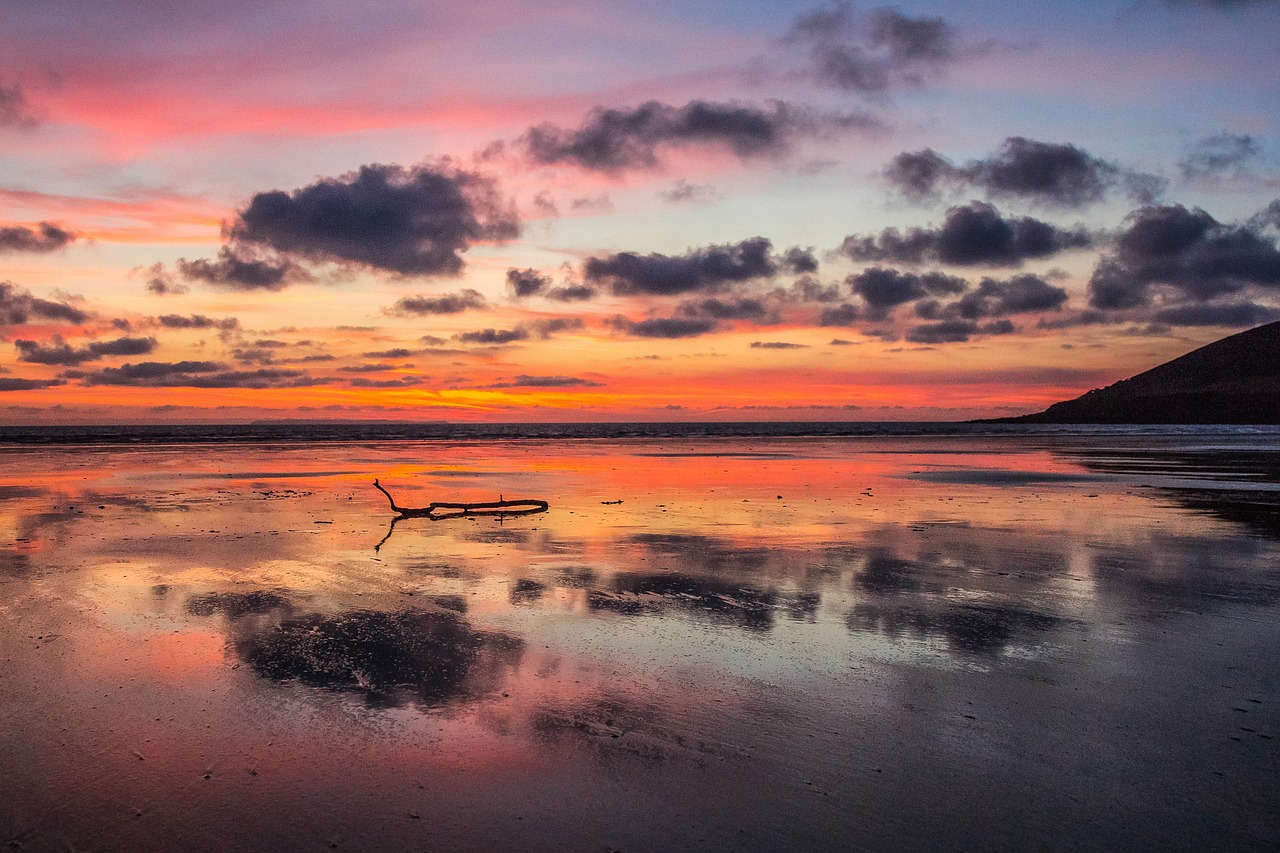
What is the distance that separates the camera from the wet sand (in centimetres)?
480

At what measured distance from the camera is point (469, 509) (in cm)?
1977

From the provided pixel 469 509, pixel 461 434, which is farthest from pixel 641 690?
pixel 461 434

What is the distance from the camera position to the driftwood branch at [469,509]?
61.8 feet

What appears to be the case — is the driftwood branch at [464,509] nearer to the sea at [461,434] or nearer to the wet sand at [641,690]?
the wet sand at [641,690]

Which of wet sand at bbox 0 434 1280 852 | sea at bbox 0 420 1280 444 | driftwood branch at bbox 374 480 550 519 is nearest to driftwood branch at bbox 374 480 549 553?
driftwood branch at bbox 374 480 550 519

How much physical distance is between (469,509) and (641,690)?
44.2ft

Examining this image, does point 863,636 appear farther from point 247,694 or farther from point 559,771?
point 247,694

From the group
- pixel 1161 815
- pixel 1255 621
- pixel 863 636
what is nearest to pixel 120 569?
pixel 863 636

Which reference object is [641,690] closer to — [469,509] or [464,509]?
[464,509]

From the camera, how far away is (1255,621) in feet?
29.8

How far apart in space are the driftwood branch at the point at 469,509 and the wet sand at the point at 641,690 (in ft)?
10.6

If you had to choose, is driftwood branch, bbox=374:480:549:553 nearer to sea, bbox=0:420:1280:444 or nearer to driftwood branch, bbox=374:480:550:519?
driftwood branch, bbox=374:480:550:519

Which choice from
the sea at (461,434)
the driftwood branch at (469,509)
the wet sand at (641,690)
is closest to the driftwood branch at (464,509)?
the driftwood branch at (469,509)

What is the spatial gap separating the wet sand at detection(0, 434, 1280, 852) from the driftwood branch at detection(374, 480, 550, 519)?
3234 millimetres
